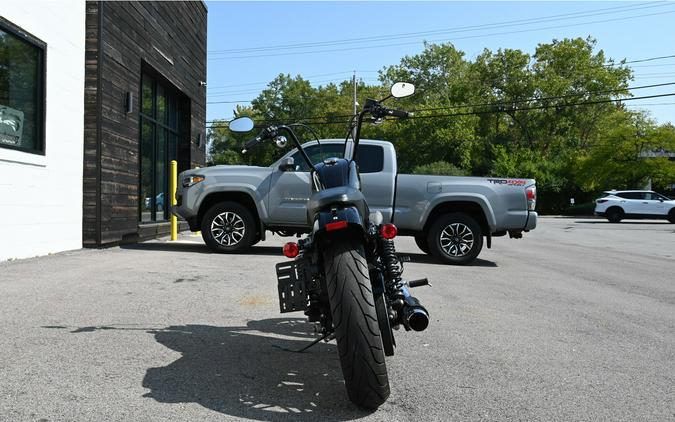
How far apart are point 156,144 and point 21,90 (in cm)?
592

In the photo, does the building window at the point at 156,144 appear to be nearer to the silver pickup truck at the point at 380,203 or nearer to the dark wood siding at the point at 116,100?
the dark wood siding at the point at 116,100

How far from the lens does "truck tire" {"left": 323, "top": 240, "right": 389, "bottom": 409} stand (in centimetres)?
289

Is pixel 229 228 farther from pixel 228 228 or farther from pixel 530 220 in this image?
pixel 530 220

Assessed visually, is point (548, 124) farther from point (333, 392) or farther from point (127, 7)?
point (333, 392)

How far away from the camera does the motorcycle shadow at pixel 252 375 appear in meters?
3.11

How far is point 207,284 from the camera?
23.0 ft

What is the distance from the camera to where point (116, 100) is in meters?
11.3

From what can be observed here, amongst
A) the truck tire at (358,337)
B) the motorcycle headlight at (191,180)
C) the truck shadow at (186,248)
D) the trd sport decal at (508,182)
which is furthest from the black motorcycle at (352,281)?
the motorcycle headlight at (191,180)

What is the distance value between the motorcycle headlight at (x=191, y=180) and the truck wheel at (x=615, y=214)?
27054mm

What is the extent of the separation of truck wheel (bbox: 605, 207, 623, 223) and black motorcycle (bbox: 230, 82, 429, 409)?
3093 cm

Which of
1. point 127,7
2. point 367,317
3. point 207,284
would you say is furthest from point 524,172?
point 367,317

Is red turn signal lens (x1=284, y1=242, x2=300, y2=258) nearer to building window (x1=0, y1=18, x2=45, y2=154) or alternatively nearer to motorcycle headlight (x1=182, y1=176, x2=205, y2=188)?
building window (x1=0, y1=18, x2=45, y2=154)

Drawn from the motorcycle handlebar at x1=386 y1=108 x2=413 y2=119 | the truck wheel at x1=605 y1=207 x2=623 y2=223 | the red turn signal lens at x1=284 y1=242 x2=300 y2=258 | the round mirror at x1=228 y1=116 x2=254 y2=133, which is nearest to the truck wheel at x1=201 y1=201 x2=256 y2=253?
the round mirror at x1=228 y1=116 x2=254 y2=133

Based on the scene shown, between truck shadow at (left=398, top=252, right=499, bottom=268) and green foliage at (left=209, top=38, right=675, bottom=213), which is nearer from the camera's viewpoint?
truck shadow at (left=398, top=252, right=499, bottom=268)
